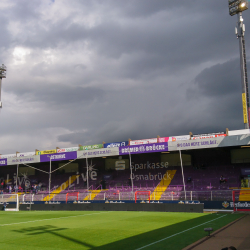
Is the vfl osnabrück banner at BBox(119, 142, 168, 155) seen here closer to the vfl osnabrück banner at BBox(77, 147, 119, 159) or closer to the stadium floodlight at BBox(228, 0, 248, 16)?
the vfl osnabrück banner at BBox(77, 147, 119, 159)

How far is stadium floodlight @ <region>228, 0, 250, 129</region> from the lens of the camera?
44.0m

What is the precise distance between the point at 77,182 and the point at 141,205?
72.9ft

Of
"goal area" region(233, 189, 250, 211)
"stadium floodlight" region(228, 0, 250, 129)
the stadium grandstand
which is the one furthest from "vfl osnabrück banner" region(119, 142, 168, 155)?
"stadium floodlight" region(228, 0, 250, 129)

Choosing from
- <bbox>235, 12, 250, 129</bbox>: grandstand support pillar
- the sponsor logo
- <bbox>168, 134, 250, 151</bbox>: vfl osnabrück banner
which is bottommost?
the sponsor logo

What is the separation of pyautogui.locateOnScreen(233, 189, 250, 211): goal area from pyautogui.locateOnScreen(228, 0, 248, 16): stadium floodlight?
36419 millimetres

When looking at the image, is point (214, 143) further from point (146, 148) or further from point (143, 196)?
point (143, 196)

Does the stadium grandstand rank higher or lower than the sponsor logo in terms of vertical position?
higher

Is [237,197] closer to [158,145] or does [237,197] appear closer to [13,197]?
[158,145]

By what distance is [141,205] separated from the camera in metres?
24.9

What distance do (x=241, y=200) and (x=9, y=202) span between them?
24149 mm

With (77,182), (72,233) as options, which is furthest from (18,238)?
(77,182)

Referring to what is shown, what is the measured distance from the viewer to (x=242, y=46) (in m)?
→ 45.9

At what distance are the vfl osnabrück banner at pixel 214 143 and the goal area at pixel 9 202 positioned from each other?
693 inches

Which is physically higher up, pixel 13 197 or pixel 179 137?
pixel 179 137
